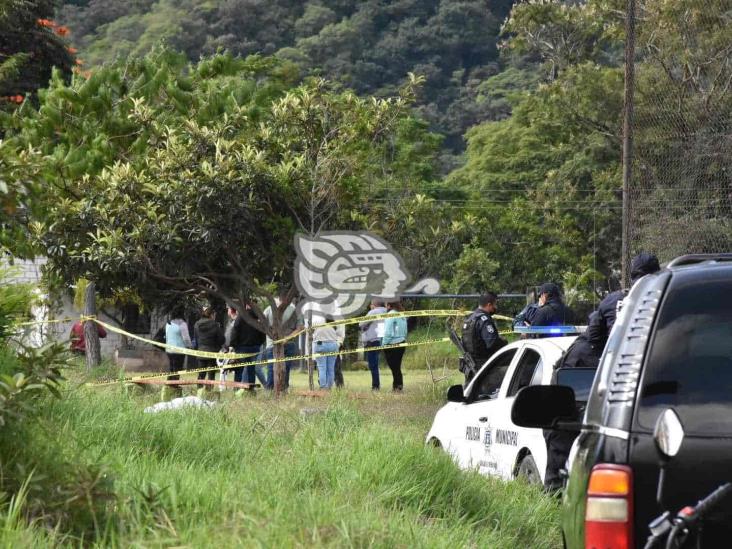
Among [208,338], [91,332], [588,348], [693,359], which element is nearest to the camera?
[693,359]

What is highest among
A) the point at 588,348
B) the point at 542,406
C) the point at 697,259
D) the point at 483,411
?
the point at 697,259

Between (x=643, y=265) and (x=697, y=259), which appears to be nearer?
(x=697, y=259)

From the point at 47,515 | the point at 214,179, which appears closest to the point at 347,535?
the point at 47,515

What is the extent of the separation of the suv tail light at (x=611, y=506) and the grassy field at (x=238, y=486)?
1.86 metres

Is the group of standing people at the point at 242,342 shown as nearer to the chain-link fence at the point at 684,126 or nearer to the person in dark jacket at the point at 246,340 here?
the person in dark jacket at the point at 246,340

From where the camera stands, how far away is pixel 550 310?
48.8ft

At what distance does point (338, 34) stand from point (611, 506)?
109287 mm

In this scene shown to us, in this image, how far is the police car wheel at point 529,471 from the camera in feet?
29.6

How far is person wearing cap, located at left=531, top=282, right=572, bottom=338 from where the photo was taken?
14.8 m

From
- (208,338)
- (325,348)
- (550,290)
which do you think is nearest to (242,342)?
(208,338)

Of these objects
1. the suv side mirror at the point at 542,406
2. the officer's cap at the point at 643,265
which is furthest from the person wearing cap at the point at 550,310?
the suv side mirror at the point at 542,406

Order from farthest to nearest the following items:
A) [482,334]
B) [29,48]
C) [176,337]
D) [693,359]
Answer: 1. [29,48]
2. [176,337]
3. [482,334]
4. [693,359]

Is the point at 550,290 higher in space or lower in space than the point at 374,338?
higher

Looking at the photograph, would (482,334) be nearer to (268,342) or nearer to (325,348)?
(325,348)
